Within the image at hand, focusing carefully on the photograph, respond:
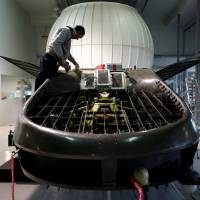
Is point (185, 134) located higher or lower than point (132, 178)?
higher

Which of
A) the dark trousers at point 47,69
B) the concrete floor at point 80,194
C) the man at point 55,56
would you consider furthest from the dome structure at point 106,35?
the concrete floor at point 80,194

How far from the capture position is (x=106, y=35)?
5.92 m

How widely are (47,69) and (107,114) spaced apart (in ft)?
3.91

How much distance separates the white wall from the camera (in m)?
8.66

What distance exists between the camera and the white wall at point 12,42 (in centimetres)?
866

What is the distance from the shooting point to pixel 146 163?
68.1 inches

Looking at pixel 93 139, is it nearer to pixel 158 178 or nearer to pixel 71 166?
pixel 71 166

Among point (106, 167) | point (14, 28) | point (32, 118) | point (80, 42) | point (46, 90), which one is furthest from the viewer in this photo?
point (14, 28)

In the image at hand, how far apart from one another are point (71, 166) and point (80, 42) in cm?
458

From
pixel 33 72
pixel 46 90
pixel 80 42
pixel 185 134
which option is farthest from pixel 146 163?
pixel 80 42

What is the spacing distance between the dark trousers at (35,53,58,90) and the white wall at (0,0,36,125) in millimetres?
5845

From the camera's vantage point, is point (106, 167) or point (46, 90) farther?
point (46, 90)

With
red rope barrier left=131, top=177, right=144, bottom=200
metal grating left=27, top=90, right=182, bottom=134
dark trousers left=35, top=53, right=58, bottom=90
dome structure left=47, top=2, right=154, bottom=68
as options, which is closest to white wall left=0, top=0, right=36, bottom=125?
dome structure left=47, top=2, right=154, bottom=68

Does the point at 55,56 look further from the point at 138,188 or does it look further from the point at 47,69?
the point at 138,188
